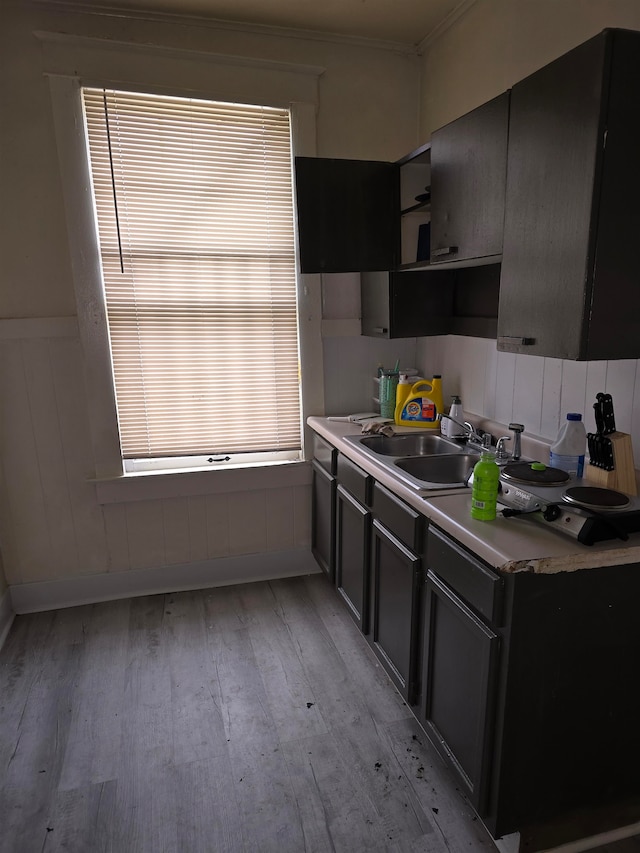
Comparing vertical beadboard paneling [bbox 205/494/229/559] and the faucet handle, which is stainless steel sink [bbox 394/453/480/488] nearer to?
the faucet handle

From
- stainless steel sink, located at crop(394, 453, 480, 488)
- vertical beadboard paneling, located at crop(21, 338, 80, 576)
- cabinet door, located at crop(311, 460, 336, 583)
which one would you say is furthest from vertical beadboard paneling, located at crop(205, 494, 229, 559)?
stainless steel sink, located at crop(394, 453, 480, 488)

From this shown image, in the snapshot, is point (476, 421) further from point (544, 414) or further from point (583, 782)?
point (583, 782)

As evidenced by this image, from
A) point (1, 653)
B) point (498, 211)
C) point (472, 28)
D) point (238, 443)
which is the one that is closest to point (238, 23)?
point (472, 28)

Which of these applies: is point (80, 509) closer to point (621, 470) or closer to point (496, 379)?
point (496, 379)

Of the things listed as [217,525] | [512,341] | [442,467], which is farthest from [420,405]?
[217,525]

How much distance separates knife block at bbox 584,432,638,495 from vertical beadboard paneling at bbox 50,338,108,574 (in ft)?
7.26

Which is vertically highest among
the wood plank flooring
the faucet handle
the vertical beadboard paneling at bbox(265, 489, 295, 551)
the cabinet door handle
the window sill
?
the cabinet door handle

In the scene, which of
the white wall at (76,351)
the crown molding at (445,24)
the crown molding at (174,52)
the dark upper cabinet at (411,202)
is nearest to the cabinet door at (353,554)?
the white wall at (76,351)

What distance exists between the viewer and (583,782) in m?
1.36

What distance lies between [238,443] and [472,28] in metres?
2.14

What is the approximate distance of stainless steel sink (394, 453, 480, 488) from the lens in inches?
79.7

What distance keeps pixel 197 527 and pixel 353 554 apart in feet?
3.18

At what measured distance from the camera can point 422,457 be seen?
6.63 ft

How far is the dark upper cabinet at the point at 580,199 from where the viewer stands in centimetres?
121
